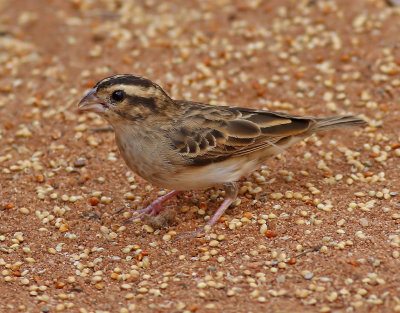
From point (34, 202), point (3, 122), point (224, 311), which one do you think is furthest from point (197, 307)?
point (3, 122)

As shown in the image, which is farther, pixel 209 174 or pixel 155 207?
pixel 155 207

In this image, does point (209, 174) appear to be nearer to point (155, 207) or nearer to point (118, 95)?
point (155, 207)

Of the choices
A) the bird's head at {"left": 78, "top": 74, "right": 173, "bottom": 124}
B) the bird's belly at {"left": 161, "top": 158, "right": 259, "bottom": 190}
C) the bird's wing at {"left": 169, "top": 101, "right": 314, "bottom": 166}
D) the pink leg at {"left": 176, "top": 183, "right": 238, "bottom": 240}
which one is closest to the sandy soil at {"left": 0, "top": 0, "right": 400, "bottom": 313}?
the pink leg at {"left": 176, "top": 183, "right": 238, "bottom": 240}

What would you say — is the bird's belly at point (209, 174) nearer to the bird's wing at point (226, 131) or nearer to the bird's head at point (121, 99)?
the bird's wing at point (226, 131)

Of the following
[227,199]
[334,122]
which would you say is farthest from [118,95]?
[334,122]

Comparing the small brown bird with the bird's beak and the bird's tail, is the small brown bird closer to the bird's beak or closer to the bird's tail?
the bird's beak

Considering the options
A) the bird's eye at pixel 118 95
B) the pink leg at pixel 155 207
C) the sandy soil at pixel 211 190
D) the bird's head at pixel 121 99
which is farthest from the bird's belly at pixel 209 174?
the bird's eye at pixel 118 95

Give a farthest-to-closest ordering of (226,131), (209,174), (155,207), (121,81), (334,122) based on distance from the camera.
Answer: (334,122) → (155,207) → (226,131) → (209,174) → (121,81)
